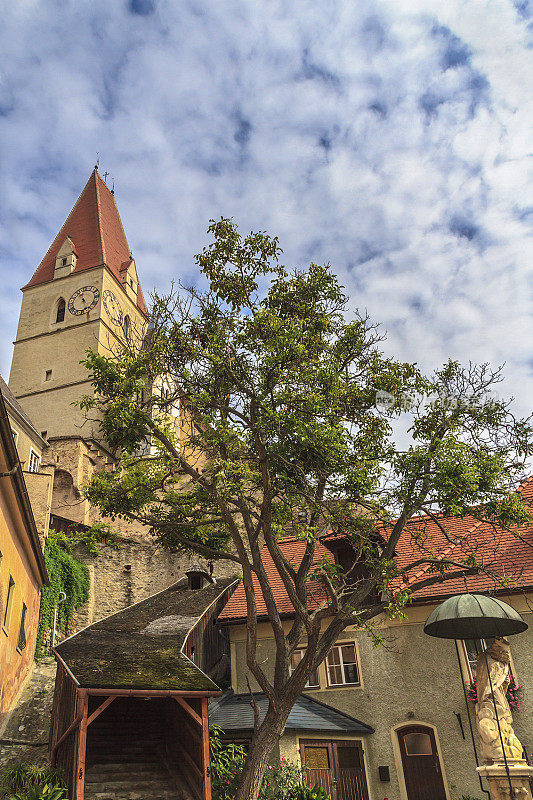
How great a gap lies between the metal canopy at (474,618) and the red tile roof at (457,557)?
2294mm

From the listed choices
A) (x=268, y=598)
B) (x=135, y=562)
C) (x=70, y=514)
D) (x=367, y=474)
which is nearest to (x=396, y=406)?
(x=367, y=474)

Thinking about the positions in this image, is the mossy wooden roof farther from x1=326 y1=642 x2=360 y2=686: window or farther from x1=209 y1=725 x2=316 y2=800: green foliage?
x1=326 y1=642 x2=360 y2=686: window

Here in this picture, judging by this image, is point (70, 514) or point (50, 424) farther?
point (50, 424)

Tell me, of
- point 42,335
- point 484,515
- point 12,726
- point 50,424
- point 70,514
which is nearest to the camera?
point 484,515

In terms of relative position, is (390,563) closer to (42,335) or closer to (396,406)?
(396,406)

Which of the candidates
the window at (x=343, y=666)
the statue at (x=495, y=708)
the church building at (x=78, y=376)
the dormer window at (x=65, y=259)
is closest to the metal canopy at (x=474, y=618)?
the statue at (x=495, y=708)

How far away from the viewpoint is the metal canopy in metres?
9.62

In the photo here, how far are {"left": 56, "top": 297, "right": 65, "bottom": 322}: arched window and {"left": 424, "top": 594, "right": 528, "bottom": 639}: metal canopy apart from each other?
122ft

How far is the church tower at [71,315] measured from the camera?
38.8m

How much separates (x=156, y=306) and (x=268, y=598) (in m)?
Result: 6.16

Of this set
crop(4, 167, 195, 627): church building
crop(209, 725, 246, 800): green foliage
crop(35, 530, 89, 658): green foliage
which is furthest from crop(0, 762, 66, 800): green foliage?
crop(4, 167, 195, 627): church building

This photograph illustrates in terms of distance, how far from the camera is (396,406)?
13.1 meters

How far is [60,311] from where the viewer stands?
42.9 m

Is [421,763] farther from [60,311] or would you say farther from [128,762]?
[60,311]
